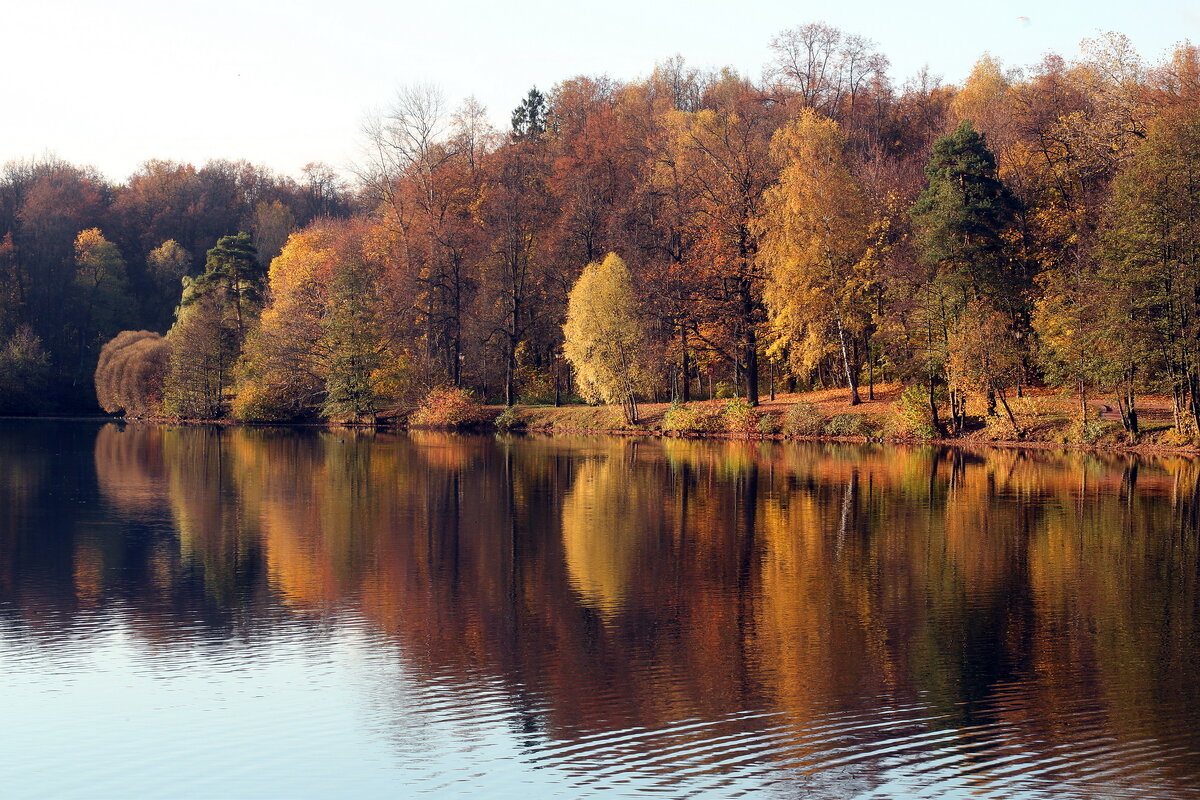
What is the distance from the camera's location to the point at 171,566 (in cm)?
1920

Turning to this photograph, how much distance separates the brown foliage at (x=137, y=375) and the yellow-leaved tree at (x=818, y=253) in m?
46.0

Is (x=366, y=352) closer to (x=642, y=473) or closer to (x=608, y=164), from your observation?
(x=608, y=164)

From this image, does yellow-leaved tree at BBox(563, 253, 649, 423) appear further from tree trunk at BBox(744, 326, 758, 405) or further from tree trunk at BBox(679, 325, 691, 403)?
tree trunk at BBox(744, 326, 758, 405)

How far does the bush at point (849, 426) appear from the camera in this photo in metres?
50.9

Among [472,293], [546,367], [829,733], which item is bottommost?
[829,733]

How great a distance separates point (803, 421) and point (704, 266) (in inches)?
408

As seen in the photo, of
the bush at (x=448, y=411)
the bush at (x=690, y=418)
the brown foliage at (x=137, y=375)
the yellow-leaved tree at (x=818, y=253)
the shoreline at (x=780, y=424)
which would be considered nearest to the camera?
the shoreline at (x=780, y=424)

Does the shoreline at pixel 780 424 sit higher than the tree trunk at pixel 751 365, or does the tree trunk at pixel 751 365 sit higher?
the tree trunk at pixel 751 365

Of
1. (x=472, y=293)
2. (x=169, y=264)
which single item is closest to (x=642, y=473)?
(x=472, y=293)

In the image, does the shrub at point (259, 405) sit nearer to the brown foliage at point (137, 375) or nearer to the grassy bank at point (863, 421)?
the brown foliage at point (137, 375)

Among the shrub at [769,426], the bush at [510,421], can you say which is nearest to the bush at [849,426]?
the shrub at [769,426]

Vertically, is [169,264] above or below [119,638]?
above

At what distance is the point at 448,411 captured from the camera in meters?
65.0

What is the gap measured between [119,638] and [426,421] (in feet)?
170
